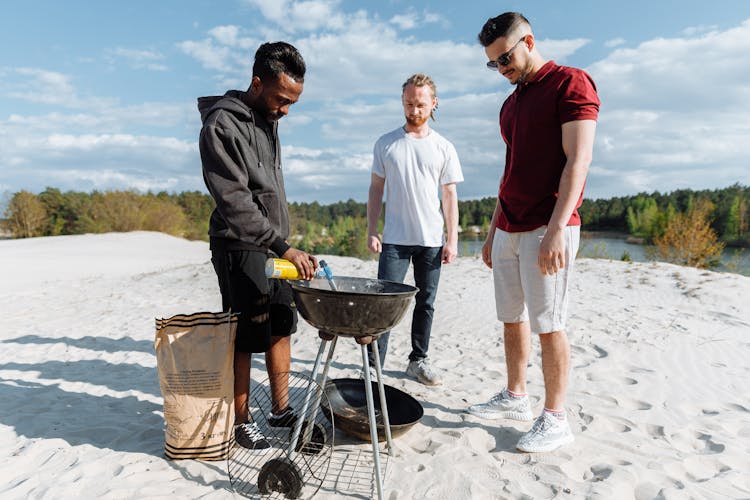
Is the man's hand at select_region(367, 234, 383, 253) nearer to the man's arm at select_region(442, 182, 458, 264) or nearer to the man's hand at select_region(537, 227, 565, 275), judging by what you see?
the man's arm at select_region(442, 182, 458, 264)

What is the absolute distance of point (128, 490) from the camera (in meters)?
2.37

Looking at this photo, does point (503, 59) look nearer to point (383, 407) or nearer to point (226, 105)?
point (226, 105)

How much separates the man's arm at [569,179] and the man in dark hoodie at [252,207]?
120 cm

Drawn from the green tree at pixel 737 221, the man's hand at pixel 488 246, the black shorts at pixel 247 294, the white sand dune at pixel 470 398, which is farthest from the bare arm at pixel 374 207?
the green tree at pixel 737 221

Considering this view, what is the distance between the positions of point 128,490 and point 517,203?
243 centimetres

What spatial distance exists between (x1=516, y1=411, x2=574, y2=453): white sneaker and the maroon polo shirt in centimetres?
108

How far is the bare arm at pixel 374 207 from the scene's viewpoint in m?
3.78

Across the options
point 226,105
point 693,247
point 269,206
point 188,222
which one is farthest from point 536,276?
point 188,222

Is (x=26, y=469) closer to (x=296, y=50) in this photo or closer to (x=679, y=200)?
(x=296, y=50)

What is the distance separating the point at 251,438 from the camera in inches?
108

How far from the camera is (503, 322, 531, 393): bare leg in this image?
3.00 m

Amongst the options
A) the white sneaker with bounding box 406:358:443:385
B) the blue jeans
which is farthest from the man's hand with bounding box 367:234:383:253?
the white sneaker with bounding box 406:358:443:385

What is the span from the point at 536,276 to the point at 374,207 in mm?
1614

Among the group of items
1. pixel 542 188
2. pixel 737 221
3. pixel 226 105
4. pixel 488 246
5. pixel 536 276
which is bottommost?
pixel 536 276
